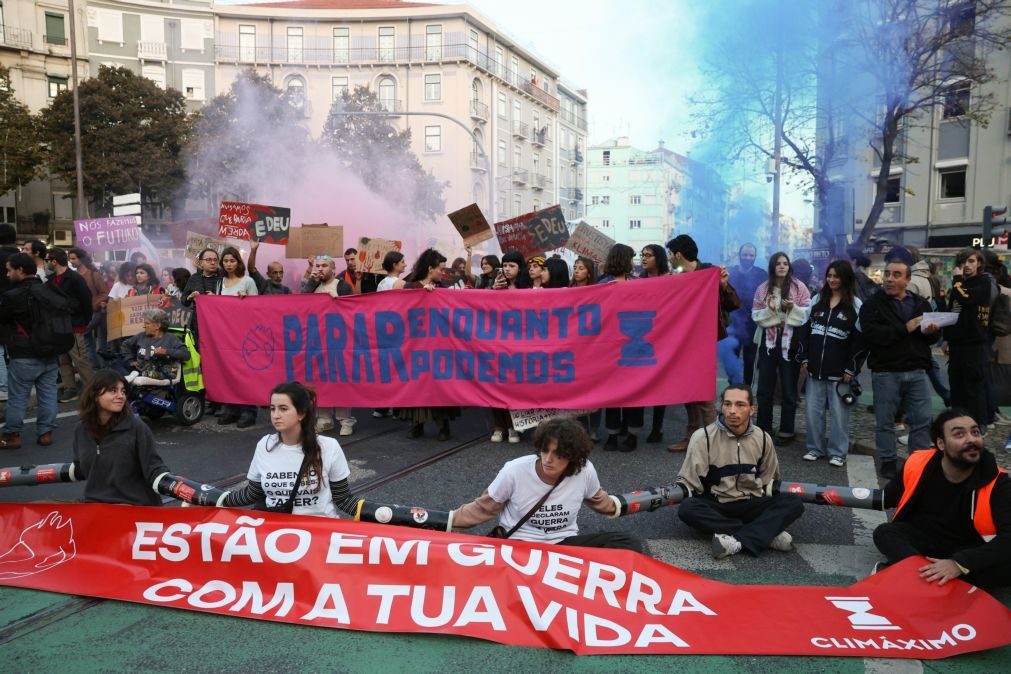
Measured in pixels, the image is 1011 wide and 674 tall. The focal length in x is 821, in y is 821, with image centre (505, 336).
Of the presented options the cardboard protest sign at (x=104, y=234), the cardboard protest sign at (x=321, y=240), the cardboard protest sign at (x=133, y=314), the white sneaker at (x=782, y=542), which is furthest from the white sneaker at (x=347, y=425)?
the cardboard protest sign at (x=104, y=234)

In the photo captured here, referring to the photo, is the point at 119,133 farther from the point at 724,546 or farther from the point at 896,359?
the point at 724,546

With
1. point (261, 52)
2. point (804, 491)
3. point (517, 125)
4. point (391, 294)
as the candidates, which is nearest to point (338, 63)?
point (261, 52)

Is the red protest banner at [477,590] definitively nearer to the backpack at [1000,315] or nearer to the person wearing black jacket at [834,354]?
the person wearing black jacket at [834,354]

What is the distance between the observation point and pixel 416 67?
5512cm

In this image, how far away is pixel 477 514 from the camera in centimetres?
415

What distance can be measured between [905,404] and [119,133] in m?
38.9

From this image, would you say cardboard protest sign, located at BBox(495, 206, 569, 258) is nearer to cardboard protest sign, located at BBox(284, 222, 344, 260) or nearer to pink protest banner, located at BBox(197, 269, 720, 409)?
cardboard protest sign, located at BBox(284, 222, 344, 260)

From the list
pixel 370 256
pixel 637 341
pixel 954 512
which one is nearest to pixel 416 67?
pixel 370 256

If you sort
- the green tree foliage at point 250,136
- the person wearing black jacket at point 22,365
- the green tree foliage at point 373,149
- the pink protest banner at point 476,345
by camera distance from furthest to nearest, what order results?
the green tree foliage at point 373,149
the green tree foliage at point 250,136
the person wearing black jacket at point 22,365
the pink protest banner at point 476,345

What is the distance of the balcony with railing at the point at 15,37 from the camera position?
4244 centimetres

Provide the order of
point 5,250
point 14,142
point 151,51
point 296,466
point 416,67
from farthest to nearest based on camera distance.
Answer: point 416,67
point 151,51
point 14,142
point 5,250
point 296,466

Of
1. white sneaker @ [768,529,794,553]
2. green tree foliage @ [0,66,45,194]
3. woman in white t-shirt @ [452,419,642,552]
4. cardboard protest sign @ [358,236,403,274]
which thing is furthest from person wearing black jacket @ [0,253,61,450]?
green tree foliage @ [0,66,45,194]

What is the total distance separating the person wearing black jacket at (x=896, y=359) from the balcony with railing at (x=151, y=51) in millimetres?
53148

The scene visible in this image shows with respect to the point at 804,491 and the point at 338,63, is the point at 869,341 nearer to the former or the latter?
the point at 804,491
